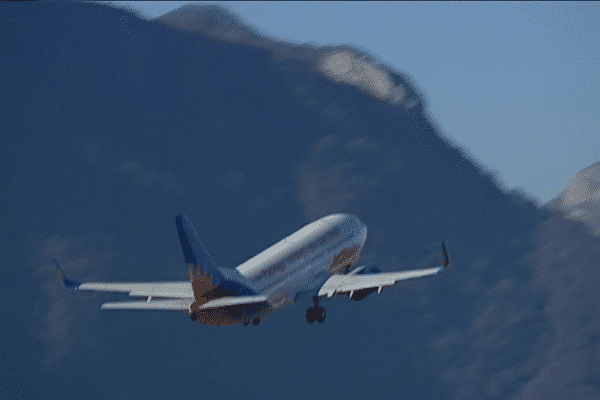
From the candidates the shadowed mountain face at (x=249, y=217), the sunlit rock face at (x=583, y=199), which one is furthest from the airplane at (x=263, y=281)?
the sunlit rock face at (x=583, y=199)

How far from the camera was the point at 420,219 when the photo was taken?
163 meters

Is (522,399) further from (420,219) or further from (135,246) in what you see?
(135,246)

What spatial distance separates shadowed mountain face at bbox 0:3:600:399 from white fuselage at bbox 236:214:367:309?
60.1 meters

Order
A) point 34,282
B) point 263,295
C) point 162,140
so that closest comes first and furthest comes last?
point 263,295 < point 34,282 < point 162,140

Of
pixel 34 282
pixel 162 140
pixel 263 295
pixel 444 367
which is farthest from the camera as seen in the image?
pixel 162 140

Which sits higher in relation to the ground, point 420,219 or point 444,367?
point 420,219

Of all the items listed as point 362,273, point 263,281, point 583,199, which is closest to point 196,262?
point 263,281

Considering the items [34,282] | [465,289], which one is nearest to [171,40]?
[34,282]

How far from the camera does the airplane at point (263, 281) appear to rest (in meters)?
65.9

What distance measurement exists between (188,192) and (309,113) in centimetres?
2951

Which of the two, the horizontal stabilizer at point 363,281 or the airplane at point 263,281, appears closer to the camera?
the airplane at point 263,281

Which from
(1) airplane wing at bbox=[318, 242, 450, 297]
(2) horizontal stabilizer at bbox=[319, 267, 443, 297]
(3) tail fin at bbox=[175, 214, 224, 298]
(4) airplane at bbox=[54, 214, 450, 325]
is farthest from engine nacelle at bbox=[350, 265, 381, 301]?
(3) tail fin at bbox=[175, 214, 224, 298]

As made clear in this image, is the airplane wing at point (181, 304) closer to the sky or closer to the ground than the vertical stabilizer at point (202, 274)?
closer to the ground

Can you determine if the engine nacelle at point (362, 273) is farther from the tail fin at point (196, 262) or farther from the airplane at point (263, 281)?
the tail fin at point (196, 262)
